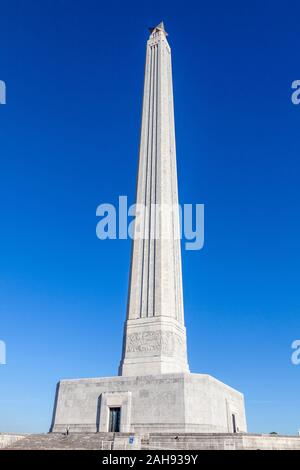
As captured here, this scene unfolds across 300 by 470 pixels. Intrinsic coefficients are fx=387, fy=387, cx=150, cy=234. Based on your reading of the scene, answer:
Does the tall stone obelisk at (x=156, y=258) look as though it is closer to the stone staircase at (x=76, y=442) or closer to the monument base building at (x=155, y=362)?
the monument base building at (x=155, y=362)

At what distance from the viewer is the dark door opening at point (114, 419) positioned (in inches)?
818

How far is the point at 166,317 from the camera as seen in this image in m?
23.7

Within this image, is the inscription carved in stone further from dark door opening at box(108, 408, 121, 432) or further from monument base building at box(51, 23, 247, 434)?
dark door opening at box(108, 408, 121, 432)

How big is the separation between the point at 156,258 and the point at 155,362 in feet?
21.8

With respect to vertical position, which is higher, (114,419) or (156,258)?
(156,258)

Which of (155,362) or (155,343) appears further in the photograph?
(155,343)

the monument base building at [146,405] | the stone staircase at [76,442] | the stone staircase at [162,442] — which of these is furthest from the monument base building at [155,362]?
the stone staircase at [76,442]

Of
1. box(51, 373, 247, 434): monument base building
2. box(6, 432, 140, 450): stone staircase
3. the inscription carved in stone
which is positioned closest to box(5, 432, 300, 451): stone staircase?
box(6, 432, 140, 450): stone staircase

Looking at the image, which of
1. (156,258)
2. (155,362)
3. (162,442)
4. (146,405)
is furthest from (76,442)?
(156,258)

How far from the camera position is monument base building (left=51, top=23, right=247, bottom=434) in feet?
65.8

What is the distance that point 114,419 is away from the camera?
21.0 metres

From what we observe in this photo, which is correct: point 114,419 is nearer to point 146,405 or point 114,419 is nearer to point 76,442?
point 146,405
